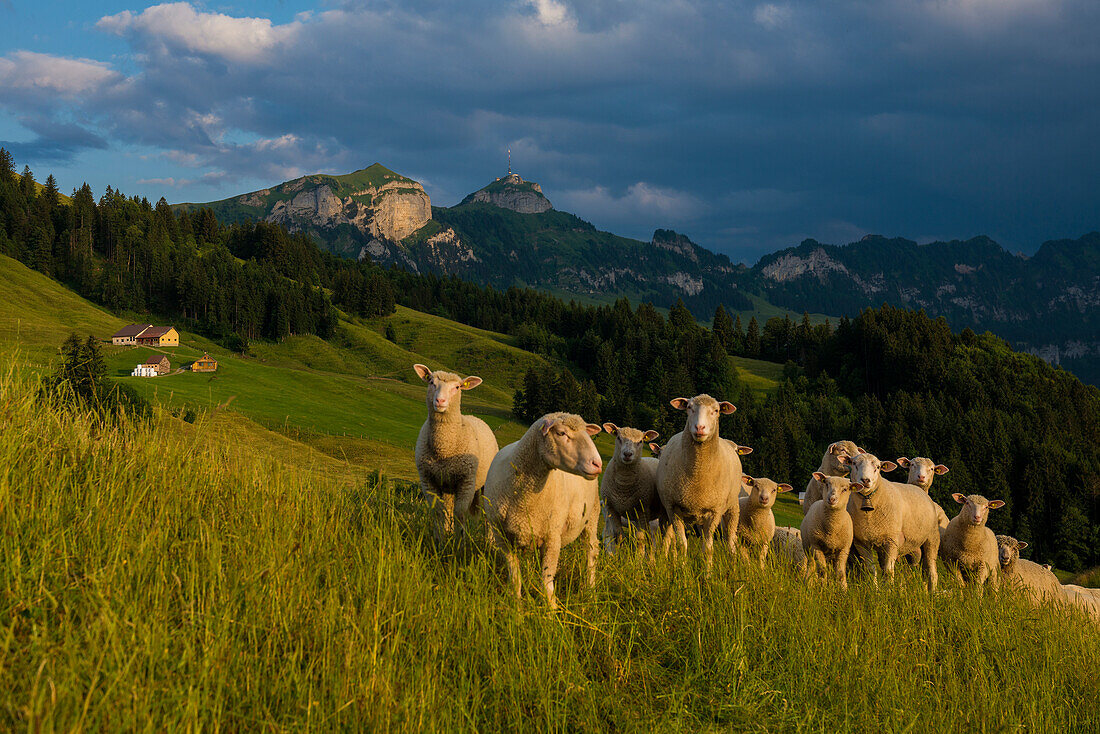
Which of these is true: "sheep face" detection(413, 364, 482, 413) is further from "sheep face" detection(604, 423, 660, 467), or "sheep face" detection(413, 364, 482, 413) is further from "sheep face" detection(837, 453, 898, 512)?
"sheep face" detection(837, 453, 898, 512)

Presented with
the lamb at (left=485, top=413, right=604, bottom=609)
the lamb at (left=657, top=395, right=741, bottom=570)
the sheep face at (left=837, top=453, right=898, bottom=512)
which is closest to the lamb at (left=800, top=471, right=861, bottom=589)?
the sheep face at (left=837, top=453, right=898, bottom=512)

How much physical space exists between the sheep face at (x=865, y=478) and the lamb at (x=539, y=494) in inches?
273

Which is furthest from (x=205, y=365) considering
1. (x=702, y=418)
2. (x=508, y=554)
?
(x=508, y=554)

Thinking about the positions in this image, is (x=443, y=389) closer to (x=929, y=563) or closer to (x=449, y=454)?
(x=449, y=454)

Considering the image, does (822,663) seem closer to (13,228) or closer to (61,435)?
(61,435)

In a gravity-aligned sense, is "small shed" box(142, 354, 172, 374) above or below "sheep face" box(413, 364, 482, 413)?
below

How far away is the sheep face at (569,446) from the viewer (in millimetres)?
6367

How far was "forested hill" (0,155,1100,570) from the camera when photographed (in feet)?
315

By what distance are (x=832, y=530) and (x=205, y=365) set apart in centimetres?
9395

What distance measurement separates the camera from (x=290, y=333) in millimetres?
139250

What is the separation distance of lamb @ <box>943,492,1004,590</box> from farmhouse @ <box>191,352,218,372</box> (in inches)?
3578

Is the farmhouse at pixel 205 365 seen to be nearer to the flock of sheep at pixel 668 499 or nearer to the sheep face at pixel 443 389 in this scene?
the flock of sheep at pixel 668 499

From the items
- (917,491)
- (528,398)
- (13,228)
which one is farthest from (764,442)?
(13,228)

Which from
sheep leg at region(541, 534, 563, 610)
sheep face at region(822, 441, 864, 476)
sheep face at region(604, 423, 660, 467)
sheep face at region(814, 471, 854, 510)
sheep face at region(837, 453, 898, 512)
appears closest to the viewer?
sheep leg at region(541, 534, 563, 610)
